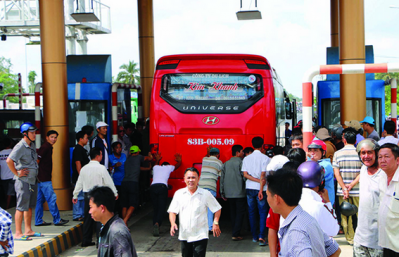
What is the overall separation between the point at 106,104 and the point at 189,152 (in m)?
3.94

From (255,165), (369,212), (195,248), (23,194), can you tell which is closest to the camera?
(369,212)

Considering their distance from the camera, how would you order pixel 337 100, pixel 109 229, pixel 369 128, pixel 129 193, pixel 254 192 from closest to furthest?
pixel 109 229, pixel 254 192, pixel 129 193, pixel 369 128, pixel 337 100

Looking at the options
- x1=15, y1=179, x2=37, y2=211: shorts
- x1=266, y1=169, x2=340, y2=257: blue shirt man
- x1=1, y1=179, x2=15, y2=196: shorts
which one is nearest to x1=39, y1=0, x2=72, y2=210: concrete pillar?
x1=1, y1=179, x2=15, y2=196: shorts

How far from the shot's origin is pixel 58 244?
27.5 feet

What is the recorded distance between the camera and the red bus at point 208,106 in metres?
9.98

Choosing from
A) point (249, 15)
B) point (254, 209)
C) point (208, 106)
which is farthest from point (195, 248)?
point (249, 15)

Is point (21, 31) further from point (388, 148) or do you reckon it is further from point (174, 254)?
point (388, 148)

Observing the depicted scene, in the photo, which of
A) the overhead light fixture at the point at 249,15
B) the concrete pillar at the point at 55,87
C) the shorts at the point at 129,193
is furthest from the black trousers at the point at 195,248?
the overhead light fixture at the point at 249,15

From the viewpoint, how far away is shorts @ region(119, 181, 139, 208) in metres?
9.54

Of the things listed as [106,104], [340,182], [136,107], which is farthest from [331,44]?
[340,182]

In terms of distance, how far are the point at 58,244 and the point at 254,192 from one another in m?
3.35

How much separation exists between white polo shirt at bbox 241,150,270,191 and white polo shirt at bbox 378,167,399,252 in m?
3.84

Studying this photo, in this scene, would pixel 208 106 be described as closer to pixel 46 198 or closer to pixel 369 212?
pixel 46 198

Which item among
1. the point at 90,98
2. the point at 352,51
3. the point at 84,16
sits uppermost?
the point at 84,16
